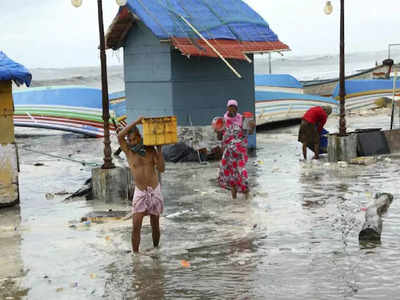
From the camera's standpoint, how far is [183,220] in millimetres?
9875

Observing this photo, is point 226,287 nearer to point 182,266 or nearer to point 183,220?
point 182,266

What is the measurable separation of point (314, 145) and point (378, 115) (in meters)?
11.9

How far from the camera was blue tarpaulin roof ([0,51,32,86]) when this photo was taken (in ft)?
35.2

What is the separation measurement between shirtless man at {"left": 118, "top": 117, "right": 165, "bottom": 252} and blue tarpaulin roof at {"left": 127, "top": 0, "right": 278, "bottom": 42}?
741 centimetres

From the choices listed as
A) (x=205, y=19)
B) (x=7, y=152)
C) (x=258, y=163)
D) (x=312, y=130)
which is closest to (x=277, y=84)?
(x=205, y=19)

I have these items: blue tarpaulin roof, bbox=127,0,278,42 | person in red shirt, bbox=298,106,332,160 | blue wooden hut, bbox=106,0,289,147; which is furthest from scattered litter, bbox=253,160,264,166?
blue tarpaulin roof, bbox=127,0,278,42

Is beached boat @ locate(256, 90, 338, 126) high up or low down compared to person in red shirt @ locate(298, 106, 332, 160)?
up

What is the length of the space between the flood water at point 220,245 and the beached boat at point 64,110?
888 centimetres

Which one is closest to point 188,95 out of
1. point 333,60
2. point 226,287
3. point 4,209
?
point 4,209

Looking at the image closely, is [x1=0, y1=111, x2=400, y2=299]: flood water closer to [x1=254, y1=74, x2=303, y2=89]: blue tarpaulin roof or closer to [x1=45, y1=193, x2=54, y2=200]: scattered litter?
[x1=45, y1=193, x2=54, y2=200]: scattered litter

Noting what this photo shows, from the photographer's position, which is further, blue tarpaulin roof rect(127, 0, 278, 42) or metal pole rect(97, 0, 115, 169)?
blue tarpaulin roof rect(127, 0, 278, 42)

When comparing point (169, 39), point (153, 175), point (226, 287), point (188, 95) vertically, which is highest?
point (169, 39)

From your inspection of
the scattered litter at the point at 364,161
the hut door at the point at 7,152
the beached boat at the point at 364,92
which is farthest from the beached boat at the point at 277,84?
the hut door at the point at 7,152

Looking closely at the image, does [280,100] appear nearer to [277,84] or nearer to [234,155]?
[277,84]
